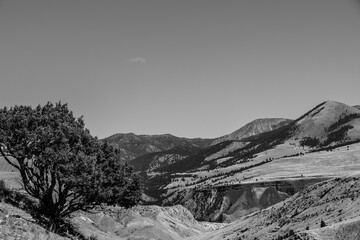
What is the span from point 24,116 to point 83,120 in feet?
21.4

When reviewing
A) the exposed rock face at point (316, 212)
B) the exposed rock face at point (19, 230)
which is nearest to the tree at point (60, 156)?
the exposed rock face at point (19, 230)

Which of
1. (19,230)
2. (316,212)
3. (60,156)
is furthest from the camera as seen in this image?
(316,212)

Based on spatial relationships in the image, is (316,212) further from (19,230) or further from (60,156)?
(19,230)

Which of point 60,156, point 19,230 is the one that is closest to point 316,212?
point 60,156

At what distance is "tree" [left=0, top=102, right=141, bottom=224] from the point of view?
3338 cm

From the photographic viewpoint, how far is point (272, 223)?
52.9 metres

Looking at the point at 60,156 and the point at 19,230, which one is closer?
the point at 19,230

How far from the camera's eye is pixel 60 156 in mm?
32906

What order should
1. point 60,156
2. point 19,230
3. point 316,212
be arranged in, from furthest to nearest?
point 316,212
point 60,156
point 19,230

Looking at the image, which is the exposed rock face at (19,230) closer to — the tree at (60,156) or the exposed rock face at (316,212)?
the tree at (60,156)

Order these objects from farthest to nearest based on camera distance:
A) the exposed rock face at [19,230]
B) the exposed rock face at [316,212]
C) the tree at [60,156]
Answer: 1. the exposed rock face at [316,212]
2. the tree at [60,156]
3. the exposed rock face at [19,230]

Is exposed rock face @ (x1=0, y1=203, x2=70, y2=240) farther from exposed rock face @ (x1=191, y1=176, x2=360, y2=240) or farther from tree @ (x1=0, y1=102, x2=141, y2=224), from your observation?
exposed rock face @ (x1=191, y1=176, x2=360, y2=240)

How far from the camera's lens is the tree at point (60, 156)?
109 ft

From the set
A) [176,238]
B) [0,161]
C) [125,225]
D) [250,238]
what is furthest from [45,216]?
[0,161]
